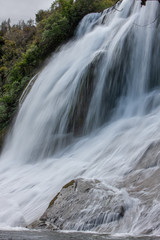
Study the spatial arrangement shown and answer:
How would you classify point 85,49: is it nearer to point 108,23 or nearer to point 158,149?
point 108,23

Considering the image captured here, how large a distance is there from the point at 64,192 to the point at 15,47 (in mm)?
21964

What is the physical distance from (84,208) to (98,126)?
4930 mm

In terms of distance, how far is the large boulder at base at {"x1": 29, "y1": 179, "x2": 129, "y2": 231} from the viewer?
4.12m

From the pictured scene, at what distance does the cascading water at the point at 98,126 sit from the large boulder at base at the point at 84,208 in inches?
6.4

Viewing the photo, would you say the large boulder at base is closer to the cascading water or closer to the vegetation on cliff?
the cascading water

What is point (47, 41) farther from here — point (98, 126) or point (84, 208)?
point (84, 208)

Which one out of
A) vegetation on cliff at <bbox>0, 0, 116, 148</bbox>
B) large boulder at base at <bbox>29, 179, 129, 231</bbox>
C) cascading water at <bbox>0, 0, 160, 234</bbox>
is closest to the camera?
large boulder at base at <bbox>29, 179, 129, 231</bbox>

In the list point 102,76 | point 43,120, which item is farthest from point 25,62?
point 102,76

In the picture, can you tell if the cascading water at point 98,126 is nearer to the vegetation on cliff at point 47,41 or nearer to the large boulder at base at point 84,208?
the large boulder at base at point 84,208

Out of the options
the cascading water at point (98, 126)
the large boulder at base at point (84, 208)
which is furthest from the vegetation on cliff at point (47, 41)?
the large boulder at base at point (84, 208)

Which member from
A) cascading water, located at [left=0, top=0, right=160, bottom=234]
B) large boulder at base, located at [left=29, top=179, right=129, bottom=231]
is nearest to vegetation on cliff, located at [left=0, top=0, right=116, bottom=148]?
cascading water, located at [left=0, top=0, right=160, bottom=234]

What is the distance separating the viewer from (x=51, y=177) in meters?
7.30

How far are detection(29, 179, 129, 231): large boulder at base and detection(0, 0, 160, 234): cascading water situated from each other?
0.16 metres

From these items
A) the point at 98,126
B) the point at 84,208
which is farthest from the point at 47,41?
the point at 84,208
